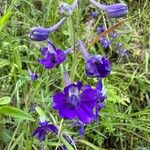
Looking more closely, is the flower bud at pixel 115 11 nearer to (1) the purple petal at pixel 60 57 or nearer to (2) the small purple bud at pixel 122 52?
(1) the purple petal at pixel 60 57

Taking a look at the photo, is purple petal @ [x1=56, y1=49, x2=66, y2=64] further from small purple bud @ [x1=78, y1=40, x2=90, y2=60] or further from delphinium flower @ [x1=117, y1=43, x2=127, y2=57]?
delphinium flower @ [x1=117, y1=43, x2=127, y2=57]

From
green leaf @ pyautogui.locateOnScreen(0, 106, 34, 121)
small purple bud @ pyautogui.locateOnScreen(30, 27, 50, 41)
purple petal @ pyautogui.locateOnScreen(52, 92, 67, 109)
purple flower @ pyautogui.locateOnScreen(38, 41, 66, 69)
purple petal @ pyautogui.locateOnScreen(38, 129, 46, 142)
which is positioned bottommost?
purple petal @ pyautogui.locateOnScreen(38, 129, 46, 142)

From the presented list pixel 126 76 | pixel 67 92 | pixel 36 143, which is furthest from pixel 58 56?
pixel 126 76

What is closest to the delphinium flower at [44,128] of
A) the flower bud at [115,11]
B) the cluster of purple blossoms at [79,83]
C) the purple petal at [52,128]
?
the purple petal at [52,128]

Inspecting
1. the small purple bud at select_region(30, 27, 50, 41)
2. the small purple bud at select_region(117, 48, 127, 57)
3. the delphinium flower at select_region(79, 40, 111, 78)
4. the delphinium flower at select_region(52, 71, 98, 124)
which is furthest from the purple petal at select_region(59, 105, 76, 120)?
the small purple bud at select_region(117, 48, 127, 57)

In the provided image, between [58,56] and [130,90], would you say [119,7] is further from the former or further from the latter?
[130,90]

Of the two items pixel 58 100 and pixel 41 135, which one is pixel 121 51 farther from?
pixel 58 100
